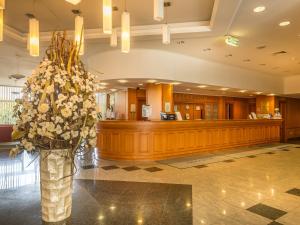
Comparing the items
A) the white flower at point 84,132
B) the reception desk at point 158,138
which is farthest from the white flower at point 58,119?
the reception desk at point 158,138

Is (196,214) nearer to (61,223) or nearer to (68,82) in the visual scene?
(61,223)

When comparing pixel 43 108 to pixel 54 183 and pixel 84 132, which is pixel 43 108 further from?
pixel 54 183

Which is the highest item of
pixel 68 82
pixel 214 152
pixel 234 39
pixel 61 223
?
pixel 234 39

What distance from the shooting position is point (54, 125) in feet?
3.59

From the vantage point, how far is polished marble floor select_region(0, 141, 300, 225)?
2.31 metres

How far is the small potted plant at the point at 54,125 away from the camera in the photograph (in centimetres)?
112

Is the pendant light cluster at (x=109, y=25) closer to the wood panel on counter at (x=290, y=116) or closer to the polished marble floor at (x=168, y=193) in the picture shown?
the polished marble floor at (x=168, y=193)

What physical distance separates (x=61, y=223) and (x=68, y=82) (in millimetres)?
791

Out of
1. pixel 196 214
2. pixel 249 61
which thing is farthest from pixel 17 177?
pixel 249 61

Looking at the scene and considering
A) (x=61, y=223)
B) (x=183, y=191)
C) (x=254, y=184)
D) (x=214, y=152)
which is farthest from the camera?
(x=214, y=152)

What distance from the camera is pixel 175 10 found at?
4.33 meters

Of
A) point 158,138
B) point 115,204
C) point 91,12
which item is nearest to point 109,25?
point 91,12

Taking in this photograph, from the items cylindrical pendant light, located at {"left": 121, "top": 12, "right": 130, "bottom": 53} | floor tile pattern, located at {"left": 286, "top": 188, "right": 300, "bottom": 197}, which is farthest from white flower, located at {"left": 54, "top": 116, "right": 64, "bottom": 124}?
floor tile pattern, located at {"left": 286, "top": 188, "right": 300, "bottom": 197}

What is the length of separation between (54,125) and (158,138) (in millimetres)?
5408
